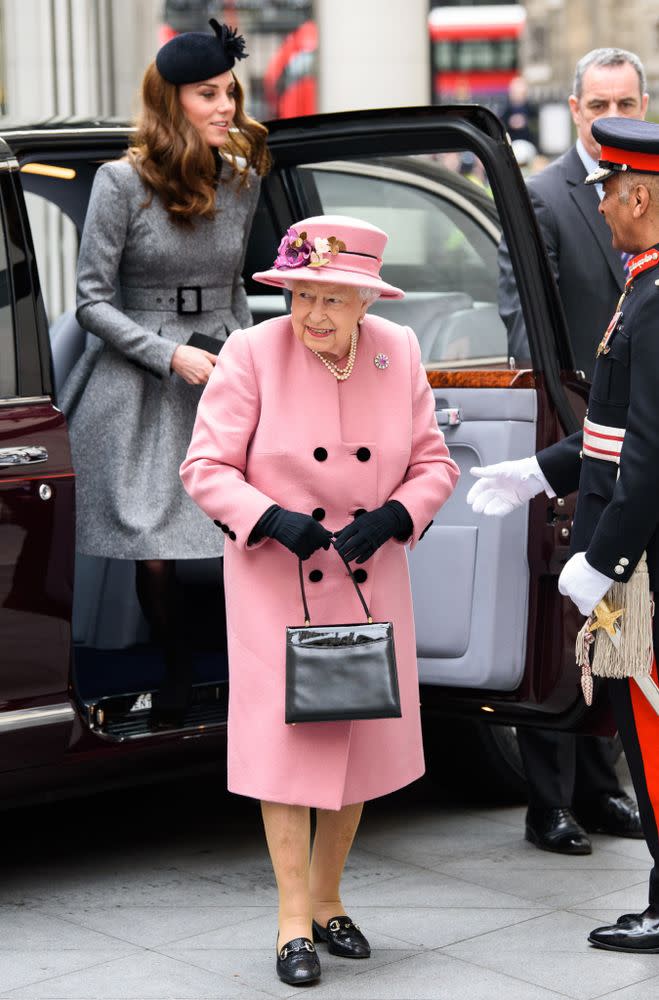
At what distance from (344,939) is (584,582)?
3.12ft

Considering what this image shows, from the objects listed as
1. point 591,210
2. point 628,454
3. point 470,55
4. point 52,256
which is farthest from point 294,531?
point 470,55

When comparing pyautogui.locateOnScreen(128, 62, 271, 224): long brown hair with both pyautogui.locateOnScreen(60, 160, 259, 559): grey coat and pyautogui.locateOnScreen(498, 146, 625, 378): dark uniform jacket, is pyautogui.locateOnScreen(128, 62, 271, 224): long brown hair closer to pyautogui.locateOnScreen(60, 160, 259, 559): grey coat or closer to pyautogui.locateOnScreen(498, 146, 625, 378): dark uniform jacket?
pyautogui.locateOnScreen(60, 160, 259, 559): grey coat

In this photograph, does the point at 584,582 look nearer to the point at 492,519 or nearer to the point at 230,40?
the point at 492,519

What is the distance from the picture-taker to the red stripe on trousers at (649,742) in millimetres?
3668

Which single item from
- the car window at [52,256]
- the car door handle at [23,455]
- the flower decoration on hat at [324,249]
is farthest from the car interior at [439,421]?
the car window at [52,256]

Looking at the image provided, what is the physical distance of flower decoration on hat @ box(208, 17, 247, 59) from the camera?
4406mm

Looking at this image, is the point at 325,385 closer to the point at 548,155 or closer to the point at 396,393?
the point at 396,393

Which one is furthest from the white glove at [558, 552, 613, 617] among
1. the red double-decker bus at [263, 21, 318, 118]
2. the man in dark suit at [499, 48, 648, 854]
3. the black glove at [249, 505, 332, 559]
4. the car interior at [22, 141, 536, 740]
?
the red double-decker bus at [263, 21, 318, 118]

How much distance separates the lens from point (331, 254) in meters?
3.54

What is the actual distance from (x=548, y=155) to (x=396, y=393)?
21.2 m

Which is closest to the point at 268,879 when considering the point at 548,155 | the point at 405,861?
the point at 405,861

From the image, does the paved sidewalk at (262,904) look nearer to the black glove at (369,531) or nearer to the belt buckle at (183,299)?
the black glove at (369,531)

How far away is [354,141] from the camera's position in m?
4.43

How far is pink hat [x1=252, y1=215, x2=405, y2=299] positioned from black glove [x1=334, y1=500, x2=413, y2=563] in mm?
475
